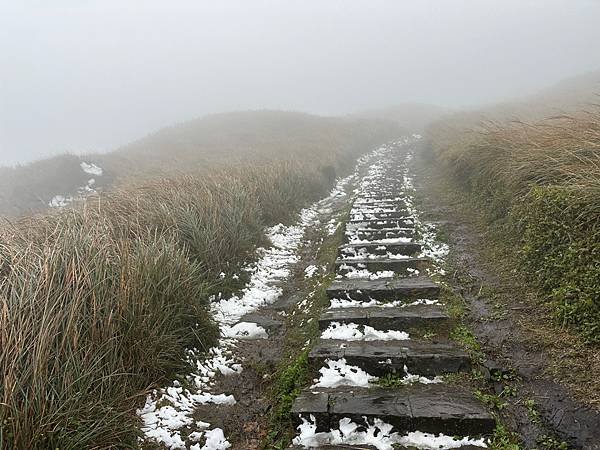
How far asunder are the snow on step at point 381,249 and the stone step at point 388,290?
1.01 m

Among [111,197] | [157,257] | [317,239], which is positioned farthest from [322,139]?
[157,257]

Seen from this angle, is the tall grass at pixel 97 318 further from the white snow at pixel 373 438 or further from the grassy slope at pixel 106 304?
the white snow at pixel 373 438

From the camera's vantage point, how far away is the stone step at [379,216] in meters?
8.38

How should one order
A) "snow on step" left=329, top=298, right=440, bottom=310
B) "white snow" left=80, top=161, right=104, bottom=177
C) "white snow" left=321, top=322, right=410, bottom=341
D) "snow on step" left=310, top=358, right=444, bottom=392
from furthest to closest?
"white snow" left=80, top=161, right=104, bottom=177, "snow on step" left=329, top=298, right=440, bottom=310, "white snow" left=321, top=322, right=410, bottom=341, "snow on step" left=310, top=358, right=444, bottom=392

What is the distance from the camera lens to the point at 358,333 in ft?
15.2

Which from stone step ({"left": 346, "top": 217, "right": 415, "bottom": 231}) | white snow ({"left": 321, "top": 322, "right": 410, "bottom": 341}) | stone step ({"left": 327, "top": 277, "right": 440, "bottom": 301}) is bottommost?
white snow ({"left": 321, "top": 322, "right": 410, "bottom": 341})

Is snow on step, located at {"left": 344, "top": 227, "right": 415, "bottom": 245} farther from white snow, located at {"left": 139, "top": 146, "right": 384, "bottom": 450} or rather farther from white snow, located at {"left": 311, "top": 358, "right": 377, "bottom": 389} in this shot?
white snow, located at {"left": 311, "top": 358, "right": 377, "bottom": 389}

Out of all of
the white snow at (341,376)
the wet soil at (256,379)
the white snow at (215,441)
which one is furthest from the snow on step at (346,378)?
the white snow at (215,441)

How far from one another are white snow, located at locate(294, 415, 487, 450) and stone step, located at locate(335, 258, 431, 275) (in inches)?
114

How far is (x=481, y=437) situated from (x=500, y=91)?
248 ft

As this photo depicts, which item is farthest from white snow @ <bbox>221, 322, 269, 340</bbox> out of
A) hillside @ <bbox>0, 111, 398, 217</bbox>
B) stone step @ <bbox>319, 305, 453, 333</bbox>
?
hillside @ <bbox>0, 111, 398, 217</bbox>

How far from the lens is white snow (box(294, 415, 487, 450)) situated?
319 centimetres

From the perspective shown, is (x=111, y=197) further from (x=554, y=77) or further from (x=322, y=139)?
(x=554, y=77)

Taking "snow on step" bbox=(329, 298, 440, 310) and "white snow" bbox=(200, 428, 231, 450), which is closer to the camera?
"white snow" bbox=(200, 428, 231, 450)
